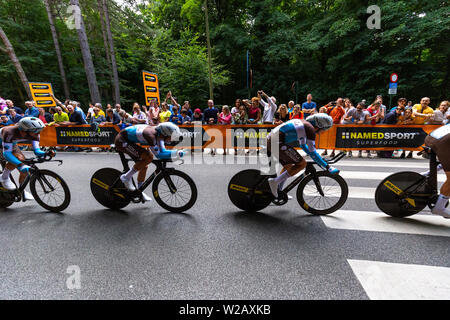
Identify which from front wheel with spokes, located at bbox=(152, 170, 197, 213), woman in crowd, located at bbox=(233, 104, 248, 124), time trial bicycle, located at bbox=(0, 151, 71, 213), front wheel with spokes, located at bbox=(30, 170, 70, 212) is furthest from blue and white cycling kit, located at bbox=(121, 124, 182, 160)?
woman in crowd, located at bbox=(233, 104, 248, 124)

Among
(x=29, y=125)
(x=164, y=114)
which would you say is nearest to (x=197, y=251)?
(x=29, y=125)

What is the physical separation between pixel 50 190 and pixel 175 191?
2.28m

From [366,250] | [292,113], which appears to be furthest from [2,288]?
[292,113]

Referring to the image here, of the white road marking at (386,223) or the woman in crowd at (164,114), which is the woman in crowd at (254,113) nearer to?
the woman in crowd at (164,114)

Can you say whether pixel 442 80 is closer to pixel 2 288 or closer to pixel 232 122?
pixel 232 122

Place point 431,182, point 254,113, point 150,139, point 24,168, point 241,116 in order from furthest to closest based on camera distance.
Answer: point 241,116 < point 254,113 < point 24,168 < point 150,139 < point 431,182

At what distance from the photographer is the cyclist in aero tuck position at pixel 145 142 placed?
3.77 metres

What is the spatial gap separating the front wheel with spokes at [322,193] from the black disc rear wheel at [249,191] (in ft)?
1.84

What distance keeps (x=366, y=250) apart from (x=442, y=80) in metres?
23.0

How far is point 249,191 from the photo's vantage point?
13.3 ft

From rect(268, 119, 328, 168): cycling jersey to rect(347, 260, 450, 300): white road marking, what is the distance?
59.7 inches

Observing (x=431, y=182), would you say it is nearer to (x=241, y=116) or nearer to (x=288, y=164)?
(x=288, y=164)

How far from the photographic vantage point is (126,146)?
4.08 m
